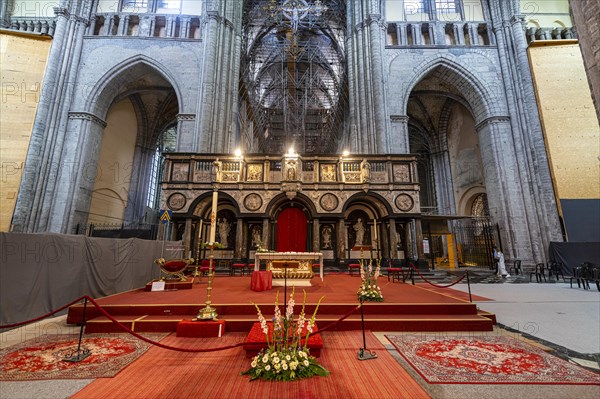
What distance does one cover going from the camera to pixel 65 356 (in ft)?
10.3

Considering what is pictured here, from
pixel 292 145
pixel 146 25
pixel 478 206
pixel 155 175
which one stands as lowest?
pixel 478 206

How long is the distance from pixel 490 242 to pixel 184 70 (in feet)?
70.9

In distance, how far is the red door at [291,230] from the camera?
40.2ft

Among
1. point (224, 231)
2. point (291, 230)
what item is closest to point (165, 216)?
point (224, 231)

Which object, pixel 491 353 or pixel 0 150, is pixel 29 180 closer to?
pixel 0 150

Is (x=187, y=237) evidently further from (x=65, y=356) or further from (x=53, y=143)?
(x=53, y=143)

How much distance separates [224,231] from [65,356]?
373 inches

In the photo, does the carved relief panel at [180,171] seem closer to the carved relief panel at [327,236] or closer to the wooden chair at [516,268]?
the carved relief panel at [327,236]

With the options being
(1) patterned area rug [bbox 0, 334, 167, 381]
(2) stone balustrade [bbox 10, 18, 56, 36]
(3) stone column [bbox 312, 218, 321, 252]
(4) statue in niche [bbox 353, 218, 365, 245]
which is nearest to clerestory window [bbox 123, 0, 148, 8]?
(2) stone balustrade [bbox 10, 18, 56, 36]

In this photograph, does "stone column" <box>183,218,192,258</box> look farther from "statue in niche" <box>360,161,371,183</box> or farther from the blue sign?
"statue in niche" <box>360,161,371,183</box>

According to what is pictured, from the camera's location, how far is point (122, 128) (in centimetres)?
1916

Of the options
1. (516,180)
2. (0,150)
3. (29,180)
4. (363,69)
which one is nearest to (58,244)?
(29,180)

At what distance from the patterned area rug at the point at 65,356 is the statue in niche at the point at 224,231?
28.1 feet

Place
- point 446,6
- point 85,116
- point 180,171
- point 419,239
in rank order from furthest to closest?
point 446,6 < point 85,116 < point 180,171 < point 419,239
